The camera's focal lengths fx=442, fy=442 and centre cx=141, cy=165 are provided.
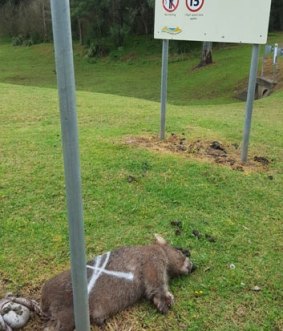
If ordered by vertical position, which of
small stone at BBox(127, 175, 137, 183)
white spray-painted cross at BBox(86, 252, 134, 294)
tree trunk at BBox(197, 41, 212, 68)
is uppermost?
white spray-painted cross at BBox(86, 252, 134, 294)

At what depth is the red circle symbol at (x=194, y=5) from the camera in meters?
4.84

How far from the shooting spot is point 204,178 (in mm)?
4480

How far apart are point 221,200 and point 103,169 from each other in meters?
1.26

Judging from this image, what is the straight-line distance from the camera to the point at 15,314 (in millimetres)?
2387

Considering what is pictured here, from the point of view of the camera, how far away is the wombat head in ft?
9.37

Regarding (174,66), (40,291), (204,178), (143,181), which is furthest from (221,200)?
(174,66)

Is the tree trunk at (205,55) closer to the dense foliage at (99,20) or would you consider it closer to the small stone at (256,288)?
the dense foliage at (99,20)

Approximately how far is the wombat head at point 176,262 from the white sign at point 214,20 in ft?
8.45

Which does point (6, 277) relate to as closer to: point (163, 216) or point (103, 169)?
point (163, 216)

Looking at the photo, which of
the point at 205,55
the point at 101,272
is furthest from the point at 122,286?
the point at 205,55

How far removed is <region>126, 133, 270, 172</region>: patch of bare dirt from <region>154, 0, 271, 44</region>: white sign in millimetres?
1276

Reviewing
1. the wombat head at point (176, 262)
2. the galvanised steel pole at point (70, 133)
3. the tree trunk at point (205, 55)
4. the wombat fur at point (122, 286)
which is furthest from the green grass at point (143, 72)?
the galvanised steel pole at point (70, 133)

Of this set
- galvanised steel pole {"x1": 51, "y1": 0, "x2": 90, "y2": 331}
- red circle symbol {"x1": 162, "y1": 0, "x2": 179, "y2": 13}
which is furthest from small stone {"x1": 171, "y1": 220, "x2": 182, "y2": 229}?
red circle symbol {"x1": 162, "y1": 0, "x2": 179, "y2": 13}

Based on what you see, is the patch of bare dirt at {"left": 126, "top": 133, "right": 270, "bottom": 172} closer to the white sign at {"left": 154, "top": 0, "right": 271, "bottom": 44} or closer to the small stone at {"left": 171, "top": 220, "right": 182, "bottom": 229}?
the white sign at {"left": 154, "top": 0, "right": 271, "bottom": 44}
